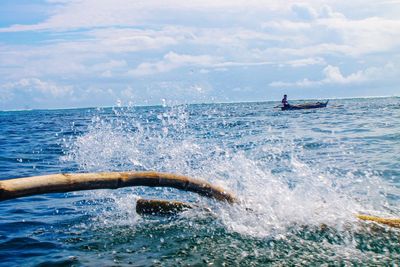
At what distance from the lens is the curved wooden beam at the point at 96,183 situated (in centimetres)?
450

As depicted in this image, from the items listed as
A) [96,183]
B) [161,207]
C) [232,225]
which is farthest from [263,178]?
[96,183]

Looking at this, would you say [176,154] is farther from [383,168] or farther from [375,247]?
[375,247]

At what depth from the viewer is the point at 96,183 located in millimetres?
5320

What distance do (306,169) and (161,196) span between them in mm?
5362

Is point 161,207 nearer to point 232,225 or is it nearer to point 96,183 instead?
point 232,225

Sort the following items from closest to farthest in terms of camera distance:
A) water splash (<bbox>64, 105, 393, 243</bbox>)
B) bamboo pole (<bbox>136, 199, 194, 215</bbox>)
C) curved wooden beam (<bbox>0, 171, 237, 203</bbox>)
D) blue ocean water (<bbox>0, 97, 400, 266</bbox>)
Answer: curved wooden beam (<bbox>0, 171, 237, 203</bbox>) < blue ocean water (<bbox>0, 97, 400, 266</bbox>) < water splash (<bbox>64, 105, 393, 243</bbox>) < bamboo pole (<bbox>136, 199, 194, 215</bbox>)

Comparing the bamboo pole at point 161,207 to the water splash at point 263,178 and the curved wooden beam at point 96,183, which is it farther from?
the curved wooden beam at point 96,183

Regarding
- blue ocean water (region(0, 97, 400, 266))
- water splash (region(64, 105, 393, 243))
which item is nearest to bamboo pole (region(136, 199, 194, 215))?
blue ocean water (region(0, 97, 400, 266))

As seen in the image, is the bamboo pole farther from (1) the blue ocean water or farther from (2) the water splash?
(2) the water splash

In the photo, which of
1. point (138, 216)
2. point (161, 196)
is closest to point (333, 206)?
point (138, 216)

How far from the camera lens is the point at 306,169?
541 inches

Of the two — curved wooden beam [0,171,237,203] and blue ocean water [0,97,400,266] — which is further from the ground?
curved wooden beam [0,171,237,203]

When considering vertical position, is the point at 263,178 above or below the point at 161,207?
above

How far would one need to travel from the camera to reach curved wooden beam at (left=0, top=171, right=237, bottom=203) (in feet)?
14.8
